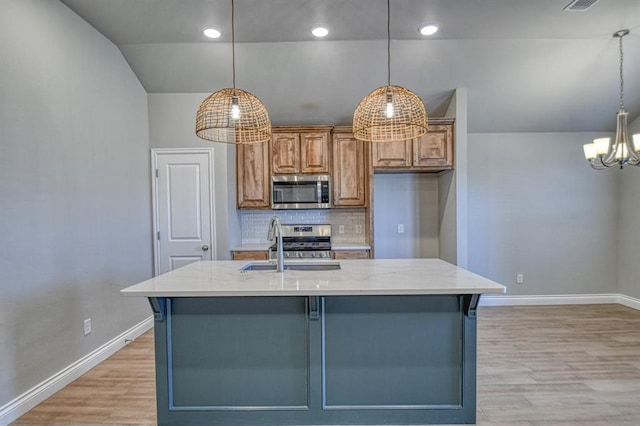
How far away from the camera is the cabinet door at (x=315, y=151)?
4316mm

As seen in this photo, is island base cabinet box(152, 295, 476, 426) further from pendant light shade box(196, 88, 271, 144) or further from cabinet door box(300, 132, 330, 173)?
cabinet door box(300, 132, 330, 173)

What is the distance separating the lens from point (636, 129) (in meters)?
4.42

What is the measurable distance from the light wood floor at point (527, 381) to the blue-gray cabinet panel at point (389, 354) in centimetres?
45

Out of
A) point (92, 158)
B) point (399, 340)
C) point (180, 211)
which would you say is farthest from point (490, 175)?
point (92, 158)

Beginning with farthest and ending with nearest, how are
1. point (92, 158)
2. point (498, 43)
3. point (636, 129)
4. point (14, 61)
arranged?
point (636, 129)
point (498, 43)
point (92, 158)
point (14, 61)

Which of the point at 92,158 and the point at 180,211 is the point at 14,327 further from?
the point at 180,211

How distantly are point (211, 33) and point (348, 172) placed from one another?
2.15m

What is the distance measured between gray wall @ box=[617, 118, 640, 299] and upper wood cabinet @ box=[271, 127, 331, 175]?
13.1 ft

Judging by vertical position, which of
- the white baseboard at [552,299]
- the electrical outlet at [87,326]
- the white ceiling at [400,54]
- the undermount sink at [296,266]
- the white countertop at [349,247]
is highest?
the white ceiling at [400,54]

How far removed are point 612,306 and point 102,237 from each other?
6157mm

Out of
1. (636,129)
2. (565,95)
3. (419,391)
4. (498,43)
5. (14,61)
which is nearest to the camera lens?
(419,391)

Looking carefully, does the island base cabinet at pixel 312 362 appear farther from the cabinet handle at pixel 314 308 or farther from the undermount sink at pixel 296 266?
the undermount sink at pixel 296 266

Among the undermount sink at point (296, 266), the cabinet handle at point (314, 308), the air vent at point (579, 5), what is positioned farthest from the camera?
the air vent at point (579, 5)

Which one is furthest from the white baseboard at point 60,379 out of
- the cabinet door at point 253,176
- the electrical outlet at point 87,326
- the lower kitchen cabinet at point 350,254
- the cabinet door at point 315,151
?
the cabinet door at point 315,151
